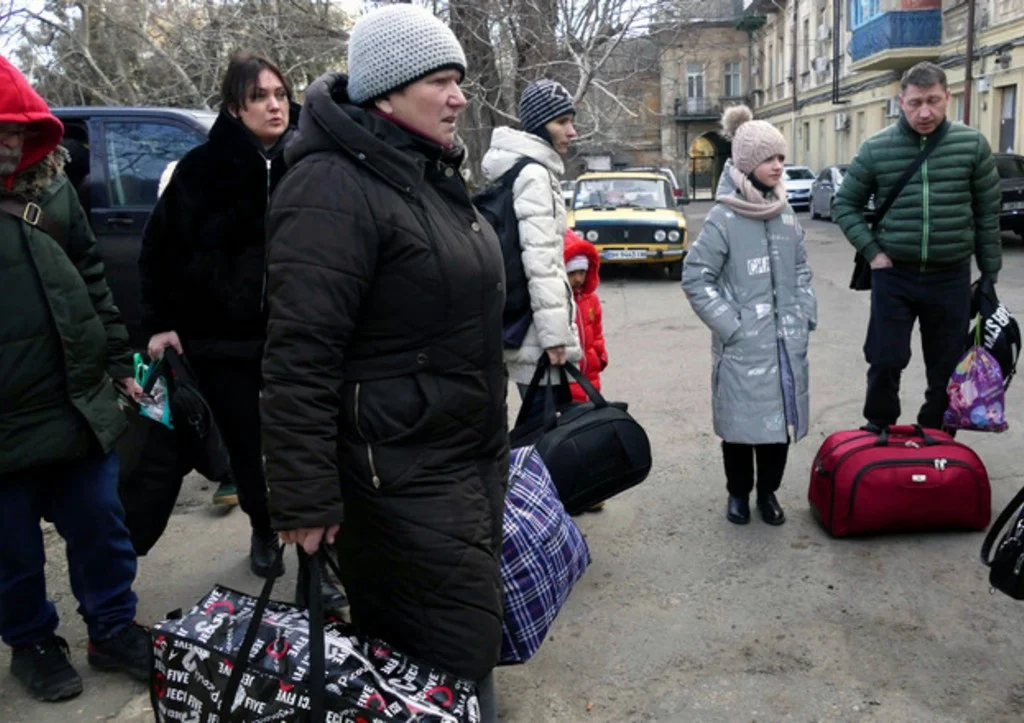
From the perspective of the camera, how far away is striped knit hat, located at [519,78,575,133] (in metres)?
3.71

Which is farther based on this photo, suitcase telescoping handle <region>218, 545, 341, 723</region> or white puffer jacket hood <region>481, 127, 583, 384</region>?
white puffer jacket hood <region>481, 127, 583, 384</region>

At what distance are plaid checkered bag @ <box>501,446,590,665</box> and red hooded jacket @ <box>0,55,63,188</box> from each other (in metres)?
1.71

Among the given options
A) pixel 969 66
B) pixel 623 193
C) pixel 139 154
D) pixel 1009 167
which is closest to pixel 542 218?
pixel 139 154

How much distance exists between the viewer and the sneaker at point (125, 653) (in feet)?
10.00

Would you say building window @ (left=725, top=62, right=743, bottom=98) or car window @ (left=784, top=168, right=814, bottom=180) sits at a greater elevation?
building window @ (left=725, top=62, right=743, bottom=98)

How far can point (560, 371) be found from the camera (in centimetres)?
373

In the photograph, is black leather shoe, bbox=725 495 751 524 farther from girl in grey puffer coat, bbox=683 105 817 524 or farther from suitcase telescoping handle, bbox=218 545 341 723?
suitcase telescoping handle, bbox=218 545 341 723

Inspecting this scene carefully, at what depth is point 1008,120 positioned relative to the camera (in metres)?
21.1

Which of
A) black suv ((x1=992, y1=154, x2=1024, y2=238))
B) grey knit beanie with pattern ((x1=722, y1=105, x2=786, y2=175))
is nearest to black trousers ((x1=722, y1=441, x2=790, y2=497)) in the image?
grey knit beanie with pattern ((x1=722, y1=105, x2=786, y2=175))

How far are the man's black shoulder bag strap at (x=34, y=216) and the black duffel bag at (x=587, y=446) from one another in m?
1.63

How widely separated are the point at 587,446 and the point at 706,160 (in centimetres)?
5504

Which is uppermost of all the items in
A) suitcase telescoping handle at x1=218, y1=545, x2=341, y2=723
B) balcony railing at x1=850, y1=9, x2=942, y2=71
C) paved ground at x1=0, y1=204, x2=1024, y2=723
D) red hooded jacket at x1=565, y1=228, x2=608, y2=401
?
balcony railing at x1=850, y1=9, x2=942, y2=71

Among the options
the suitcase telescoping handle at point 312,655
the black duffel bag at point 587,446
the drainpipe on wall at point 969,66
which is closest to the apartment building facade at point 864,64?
the drainpipe on wall at point 969,66

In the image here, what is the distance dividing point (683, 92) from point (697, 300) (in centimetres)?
5001
